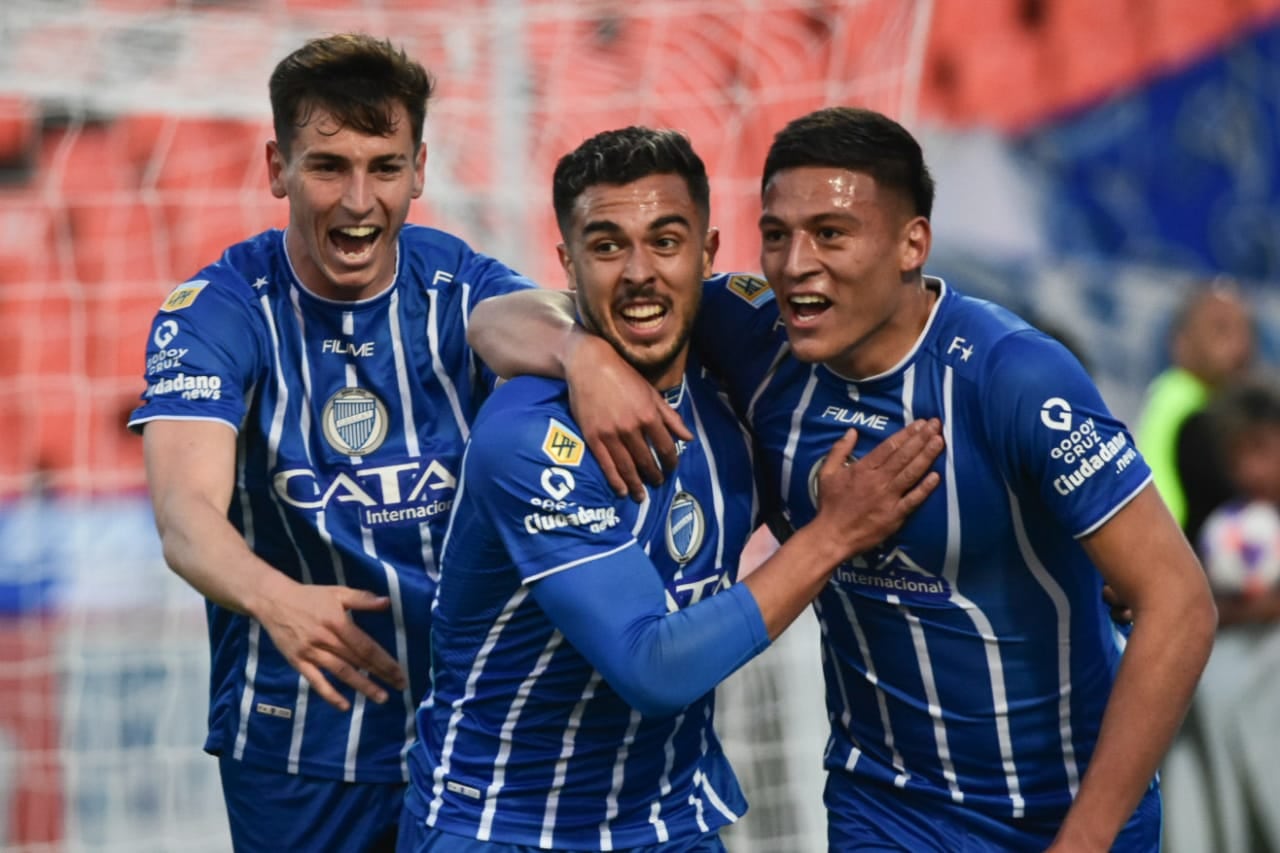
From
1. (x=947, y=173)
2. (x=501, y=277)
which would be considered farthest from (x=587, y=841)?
(x=947, y=173)

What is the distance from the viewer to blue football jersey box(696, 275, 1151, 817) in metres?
2.64

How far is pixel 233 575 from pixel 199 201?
401 cm

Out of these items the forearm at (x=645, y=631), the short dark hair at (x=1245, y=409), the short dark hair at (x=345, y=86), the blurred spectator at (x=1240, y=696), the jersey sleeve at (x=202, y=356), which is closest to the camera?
the forearm at (x=645, y=631)

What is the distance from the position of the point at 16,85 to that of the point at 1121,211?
6.10 m

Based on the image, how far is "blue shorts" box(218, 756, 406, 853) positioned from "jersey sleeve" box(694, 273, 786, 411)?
3.54 feet

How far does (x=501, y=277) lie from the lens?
10.9 ft

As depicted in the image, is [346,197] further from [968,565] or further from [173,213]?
[173,213]

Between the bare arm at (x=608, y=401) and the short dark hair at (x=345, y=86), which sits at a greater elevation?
the short dark hair at (x=345, y=86)

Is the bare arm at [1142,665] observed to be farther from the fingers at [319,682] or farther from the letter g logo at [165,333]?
the letter g logo at [165,333]

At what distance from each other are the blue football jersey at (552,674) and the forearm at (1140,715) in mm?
688

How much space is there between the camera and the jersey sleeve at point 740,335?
9.86ft

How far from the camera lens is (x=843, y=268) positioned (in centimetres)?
278

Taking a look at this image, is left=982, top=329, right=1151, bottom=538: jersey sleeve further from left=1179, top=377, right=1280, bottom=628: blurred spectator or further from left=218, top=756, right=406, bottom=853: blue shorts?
left=1179, top=377, right=1280, bottom=628: blurred spectator

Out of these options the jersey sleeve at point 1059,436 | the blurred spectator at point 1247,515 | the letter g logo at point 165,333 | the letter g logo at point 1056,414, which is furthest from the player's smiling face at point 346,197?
the blurred spectator at point 1247,515
